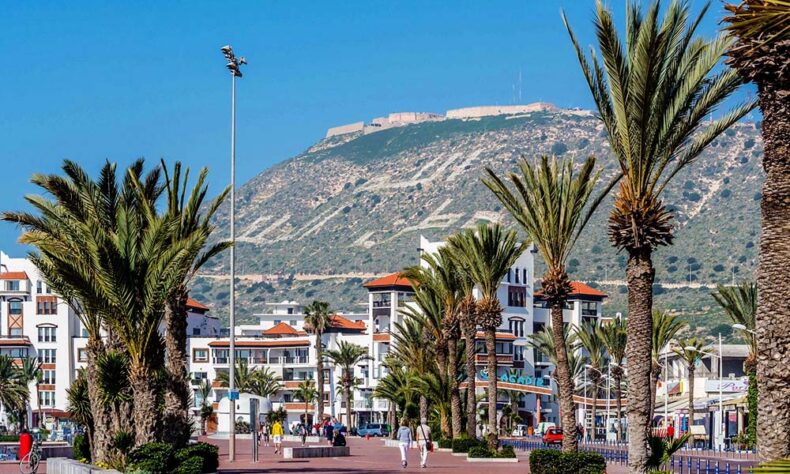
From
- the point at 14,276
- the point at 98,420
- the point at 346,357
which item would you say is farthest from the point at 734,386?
the point at 14,276

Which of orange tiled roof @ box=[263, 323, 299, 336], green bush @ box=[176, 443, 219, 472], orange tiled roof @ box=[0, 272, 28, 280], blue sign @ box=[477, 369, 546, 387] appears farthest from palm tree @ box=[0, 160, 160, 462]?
orange tiled roof @ box=[263, 323, 299, 336]

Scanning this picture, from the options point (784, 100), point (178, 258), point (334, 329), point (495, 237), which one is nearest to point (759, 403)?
point (784, 100)

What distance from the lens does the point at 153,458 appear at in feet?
104

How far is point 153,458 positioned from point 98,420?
22.2 ft

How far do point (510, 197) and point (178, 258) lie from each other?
36.4 feet

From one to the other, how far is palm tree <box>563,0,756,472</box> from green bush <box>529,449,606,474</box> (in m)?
6.33

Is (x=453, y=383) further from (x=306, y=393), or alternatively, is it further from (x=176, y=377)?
(x=306, y=393)

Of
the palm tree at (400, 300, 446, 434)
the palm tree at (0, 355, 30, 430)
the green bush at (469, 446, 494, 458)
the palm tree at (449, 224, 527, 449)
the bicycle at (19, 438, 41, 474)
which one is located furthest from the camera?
the palm tree at (0, 355, 30, 430)

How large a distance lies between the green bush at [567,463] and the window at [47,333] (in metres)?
106

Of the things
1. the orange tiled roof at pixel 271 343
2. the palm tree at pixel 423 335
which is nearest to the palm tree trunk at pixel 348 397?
the orange tiled roof at pixel 271 343

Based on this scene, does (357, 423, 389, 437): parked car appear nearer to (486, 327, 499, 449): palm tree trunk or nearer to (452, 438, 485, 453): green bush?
(452, 438, 485, 453): green bush

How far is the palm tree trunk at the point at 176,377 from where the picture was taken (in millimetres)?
35094

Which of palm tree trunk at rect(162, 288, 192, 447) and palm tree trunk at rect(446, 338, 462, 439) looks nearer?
palm tree trunk at rect(162, 288, 192, 447)

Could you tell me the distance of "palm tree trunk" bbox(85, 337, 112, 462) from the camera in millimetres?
37344
